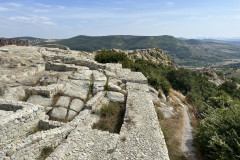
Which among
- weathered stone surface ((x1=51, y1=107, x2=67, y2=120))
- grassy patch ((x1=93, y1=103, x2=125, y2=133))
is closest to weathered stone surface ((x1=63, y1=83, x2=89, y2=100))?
weathered stone surface ((x1=51, y1=107, x2=67, y2=120))

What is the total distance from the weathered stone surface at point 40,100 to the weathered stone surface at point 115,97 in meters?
4.27

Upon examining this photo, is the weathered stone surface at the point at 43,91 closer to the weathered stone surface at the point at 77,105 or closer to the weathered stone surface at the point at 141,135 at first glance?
the weathered stone surface at the point at 77,105

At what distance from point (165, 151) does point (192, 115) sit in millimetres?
8958

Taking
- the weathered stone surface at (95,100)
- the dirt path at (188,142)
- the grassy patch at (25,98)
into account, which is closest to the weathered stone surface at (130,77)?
the weathered stone surface at (95,100)

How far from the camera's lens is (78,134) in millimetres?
7941

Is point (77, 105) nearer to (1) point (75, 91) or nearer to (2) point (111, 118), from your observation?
(1) point (75, 91)

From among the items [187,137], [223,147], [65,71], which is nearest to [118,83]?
[65,71]

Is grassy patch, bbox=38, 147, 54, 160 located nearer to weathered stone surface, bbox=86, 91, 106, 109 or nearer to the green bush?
weathered stone surface, bbox=86, 91, 106, 109

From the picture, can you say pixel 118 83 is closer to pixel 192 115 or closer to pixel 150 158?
pixel 192 115

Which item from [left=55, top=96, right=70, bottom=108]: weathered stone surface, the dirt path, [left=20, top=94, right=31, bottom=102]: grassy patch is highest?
[left=20, top=94, right=31, bottom=102]: grassy patch

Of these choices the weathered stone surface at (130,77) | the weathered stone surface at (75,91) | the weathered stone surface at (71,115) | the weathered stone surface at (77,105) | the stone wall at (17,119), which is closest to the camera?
the stone wall at (17,119)

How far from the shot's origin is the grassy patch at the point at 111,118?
9.56m

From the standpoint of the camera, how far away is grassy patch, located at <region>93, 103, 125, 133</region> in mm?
9562

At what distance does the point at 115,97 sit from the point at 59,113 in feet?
13.9
